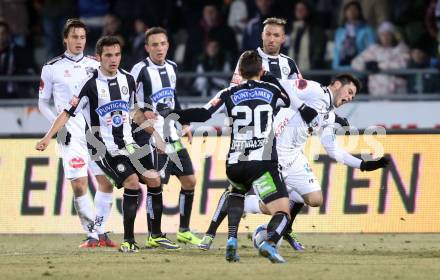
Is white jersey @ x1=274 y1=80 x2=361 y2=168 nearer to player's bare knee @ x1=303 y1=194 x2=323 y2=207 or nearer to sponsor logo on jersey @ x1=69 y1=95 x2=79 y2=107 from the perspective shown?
player's bare knee @ x1=303 y1=194 x2=323 y2=207

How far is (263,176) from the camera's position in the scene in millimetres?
11617

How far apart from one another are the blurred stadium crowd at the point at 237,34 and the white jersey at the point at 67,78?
5435mm

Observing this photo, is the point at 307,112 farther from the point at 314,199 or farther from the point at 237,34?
the point at 237,34

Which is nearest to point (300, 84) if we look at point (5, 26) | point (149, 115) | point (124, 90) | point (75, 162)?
point (149, 115)

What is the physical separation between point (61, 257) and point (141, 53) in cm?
851

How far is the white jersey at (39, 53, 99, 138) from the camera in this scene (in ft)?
46.3

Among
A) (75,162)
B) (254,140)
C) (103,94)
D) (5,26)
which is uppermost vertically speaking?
(5,26)

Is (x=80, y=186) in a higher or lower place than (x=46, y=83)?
lower

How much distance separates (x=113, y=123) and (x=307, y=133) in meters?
2.05

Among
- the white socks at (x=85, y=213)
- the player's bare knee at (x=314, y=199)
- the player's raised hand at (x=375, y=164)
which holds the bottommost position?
the white socks at (x=85, y=213)

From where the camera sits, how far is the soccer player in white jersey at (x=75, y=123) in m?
14.0

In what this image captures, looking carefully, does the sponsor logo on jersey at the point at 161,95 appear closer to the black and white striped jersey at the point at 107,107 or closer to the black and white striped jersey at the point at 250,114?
the black and white striped jersey at the point at 107,107

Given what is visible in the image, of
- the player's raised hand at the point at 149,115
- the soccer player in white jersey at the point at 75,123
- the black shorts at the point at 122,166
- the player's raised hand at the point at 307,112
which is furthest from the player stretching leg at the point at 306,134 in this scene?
the soccer player in white jersey at the point at 75,123

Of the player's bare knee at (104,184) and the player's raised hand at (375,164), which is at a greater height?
the player's raised hand at (375,164)
